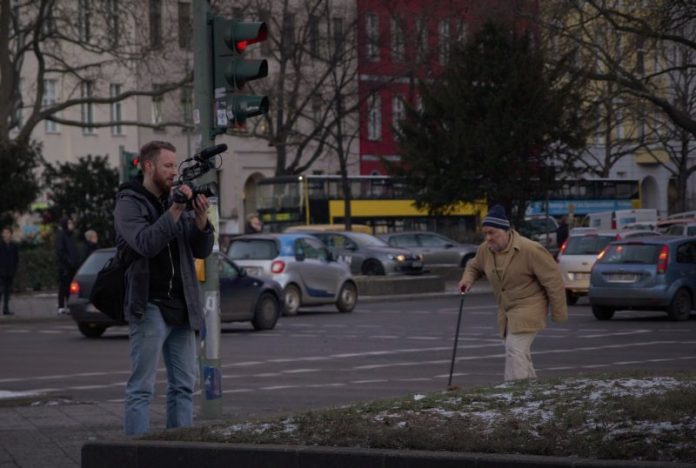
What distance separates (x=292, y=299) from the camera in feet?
105

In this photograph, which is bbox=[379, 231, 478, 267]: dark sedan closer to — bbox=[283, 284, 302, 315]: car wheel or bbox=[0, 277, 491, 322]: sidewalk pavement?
bbox=[0, 277, 491, 322]: sidewalk pavement

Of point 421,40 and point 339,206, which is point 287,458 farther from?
point 339,206

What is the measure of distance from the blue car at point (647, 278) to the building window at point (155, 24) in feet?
66.5

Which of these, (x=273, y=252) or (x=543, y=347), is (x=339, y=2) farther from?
(x=543, y=347)

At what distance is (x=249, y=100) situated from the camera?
1214 cm

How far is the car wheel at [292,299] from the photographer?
3178cm

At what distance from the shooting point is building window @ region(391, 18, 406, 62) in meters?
60.9

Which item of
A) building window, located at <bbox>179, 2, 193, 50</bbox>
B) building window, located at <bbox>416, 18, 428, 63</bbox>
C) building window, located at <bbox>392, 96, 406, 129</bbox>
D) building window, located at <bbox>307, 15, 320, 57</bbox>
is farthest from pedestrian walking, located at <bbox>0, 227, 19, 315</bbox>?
building window, located at <bbox>416, 18, 428, 63</bbox>

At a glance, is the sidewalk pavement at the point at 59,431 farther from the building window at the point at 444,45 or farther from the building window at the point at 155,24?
the building window at the point at 444,45

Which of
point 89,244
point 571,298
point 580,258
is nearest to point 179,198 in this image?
point 580,258

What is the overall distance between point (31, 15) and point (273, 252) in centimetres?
2752

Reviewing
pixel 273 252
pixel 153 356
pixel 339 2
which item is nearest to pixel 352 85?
pixel 339 2

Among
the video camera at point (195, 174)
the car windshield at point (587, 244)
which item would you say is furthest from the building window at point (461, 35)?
the video camera at point (195, 174)

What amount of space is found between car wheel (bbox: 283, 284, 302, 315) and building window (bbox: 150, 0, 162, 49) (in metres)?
15.3
